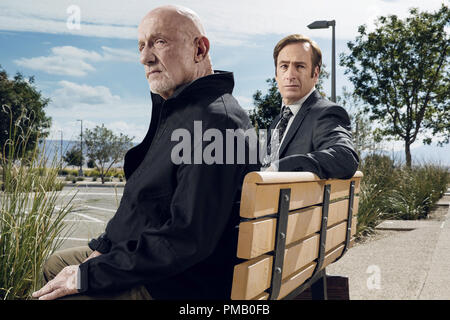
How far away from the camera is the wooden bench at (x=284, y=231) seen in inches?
64.4

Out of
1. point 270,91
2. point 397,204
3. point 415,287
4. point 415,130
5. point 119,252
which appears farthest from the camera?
point 415,130

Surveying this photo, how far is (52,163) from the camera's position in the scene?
3.40 m

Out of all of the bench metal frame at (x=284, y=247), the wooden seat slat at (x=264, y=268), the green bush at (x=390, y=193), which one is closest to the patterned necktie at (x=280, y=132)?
the bench metal frame at (x=284, y=247)

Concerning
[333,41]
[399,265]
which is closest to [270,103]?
[333,41]

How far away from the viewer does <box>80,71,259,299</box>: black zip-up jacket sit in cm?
155

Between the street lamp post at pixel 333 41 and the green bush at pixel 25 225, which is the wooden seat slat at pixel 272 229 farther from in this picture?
the street lamp post at pixel 333 41

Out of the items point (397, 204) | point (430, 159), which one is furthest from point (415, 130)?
point (397, 204)

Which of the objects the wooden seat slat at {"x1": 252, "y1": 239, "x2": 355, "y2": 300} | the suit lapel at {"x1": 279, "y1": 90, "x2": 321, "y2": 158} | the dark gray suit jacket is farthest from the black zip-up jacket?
the suit lapel at {"x1": 279, "y1": 90, "x2": 321, "y2": 158}

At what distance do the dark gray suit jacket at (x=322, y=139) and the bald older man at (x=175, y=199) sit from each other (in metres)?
0.66

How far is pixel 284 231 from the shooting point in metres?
1.89

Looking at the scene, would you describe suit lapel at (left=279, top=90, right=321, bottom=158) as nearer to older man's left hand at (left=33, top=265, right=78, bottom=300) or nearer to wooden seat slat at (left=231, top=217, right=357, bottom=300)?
wooden seat slat at (left=231, top=217, right=357, bottom=300)

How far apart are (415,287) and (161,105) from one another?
11.1ft

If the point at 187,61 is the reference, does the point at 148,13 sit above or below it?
above
